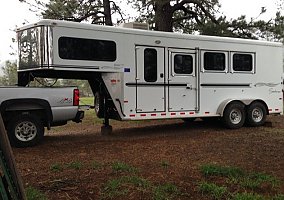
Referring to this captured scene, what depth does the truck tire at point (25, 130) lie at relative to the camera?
845cm

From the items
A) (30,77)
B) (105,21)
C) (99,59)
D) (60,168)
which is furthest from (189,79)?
(105,21)

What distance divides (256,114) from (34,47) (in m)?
7.49

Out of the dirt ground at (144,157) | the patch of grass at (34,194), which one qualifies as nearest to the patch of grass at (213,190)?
the dirt ground at (144,157)

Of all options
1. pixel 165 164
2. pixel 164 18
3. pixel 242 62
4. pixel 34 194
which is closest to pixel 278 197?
pixel 165 164

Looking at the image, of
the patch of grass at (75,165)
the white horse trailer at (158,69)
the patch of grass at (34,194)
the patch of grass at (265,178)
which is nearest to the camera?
the patch of grass at (34,194)

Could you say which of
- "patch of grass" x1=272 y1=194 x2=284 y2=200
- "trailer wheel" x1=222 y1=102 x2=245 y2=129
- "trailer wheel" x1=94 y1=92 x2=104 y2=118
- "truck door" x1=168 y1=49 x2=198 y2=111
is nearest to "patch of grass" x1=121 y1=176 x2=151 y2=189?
"patch of grass" x1=272 y1=194 x2=284 y2=200

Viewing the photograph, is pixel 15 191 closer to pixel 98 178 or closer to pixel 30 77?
pixel 98 178

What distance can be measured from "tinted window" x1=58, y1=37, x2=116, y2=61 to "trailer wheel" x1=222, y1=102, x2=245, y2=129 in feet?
13.8

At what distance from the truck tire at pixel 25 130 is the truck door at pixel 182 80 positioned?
12.7ft

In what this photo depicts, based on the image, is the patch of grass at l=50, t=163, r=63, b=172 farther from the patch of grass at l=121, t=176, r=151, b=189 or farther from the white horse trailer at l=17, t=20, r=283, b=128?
the white horse trailer at l=17, t=20, r=283, b=128

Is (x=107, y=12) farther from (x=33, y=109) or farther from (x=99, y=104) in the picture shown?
(x=33, y=109)

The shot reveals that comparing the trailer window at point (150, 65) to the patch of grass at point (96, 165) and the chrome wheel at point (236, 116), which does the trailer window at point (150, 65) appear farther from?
the patch of grass at point (96, 165)

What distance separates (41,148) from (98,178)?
3357 mm

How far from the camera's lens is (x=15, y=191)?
312 centimetres
